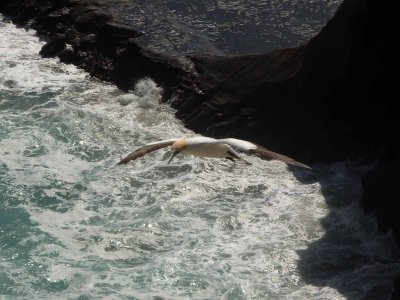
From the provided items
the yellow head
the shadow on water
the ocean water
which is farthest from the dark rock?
the yellow head

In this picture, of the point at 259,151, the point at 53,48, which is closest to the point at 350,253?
the point at 259,151

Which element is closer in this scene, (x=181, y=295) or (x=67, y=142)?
(x=181, y=295)

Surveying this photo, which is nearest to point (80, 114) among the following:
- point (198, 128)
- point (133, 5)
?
point (198, 128)

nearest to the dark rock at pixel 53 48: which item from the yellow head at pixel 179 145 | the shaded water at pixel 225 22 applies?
the shaded water at pixel 225 22

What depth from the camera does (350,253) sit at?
9469 mm

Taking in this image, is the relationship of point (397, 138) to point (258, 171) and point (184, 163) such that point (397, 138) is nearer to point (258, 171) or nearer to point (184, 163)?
point (258, 171)

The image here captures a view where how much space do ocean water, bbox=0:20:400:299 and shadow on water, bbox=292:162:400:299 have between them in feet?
0.05

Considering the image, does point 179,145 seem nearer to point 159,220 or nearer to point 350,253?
point 159,220

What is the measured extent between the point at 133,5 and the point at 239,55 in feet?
13.9

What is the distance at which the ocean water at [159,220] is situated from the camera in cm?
877

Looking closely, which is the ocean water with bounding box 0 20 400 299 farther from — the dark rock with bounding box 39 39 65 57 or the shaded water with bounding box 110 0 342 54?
the dark rock with bounding box 39 39 65 57

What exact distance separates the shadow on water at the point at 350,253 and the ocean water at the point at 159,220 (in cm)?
1

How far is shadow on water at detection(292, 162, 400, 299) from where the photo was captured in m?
8.80

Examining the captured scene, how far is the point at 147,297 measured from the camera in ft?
27.8
